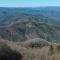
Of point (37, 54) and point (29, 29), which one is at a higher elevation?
point (37, 54)

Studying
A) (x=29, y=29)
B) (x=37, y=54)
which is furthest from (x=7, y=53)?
(x=29, y=29)

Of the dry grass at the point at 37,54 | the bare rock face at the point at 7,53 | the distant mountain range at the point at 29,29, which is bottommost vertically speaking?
the distant mountain range at the point at 29,29

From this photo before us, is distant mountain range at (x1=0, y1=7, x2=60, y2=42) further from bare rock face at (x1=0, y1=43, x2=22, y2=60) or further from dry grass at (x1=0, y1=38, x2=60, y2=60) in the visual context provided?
bare rock face at (x1=0, y1=43, x2=22, y2=60)

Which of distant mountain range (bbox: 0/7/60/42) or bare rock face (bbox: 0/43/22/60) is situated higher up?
bare rock face (bbox: 0/43/22/60)

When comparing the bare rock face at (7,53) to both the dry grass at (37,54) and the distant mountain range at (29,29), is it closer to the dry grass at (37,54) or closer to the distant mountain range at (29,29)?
the dry grass at (37,54)

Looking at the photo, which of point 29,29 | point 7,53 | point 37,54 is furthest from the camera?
point 29,29

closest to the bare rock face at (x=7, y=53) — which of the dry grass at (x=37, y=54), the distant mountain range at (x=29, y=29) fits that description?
the dry grass at (x=37, y=54)

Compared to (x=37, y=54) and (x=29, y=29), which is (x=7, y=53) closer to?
(x=37, y=54)

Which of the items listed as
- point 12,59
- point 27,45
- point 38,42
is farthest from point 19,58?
point 38,42

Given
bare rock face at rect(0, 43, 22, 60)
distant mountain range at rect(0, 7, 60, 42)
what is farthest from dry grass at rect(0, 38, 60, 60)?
distant mountain range at rect(0, 7, 60, 42)
